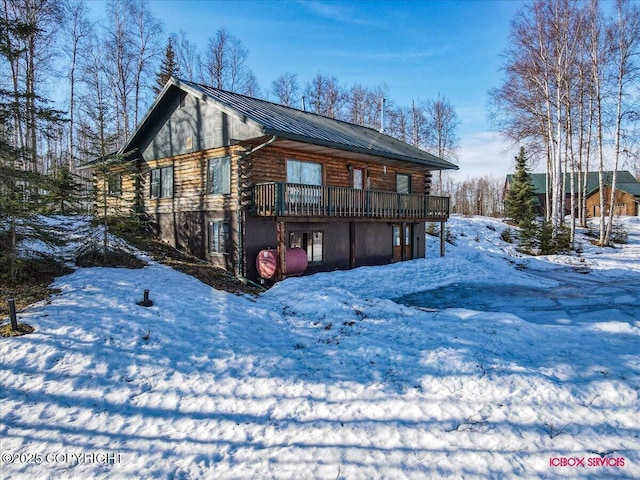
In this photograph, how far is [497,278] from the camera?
1612 centimetres

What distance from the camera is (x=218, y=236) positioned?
564 inches

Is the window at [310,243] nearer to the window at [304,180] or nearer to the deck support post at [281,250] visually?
the deck support post at [281,250]

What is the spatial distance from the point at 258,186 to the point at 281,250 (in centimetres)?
239

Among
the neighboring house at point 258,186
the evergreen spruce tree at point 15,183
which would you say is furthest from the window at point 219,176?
the evergreen spruce tree at point 15,183

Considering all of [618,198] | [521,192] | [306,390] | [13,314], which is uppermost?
[618,198]

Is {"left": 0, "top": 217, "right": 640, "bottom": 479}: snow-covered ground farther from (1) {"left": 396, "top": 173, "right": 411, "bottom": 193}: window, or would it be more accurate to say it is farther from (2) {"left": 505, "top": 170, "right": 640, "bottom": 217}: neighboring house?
(2) {"left": 505, "top": 170, "right": 640, "bottom": 217}: neighboring house

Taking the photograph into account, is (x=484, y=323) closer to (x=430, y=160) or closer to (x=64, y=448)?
(x=64, y=448)

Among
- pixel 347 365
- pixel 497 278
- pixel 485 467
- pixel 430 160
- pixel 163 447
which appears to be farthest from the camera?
pixel 430 160

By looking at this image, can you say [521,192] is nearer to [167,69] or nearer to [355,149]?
[355,149]

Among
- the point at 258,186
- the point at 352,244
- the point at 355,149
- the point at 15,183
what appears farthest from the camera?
the point at 352,244

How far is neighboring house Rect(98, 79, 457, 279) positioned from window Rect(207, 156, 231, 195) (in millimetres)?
39

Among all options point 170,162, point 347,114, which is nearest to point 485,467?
point 170,162

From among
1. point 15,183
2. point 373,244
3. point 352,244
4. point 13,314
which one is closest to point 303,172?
point 352,244

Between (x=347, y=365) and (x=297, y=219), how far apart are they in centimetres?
713
